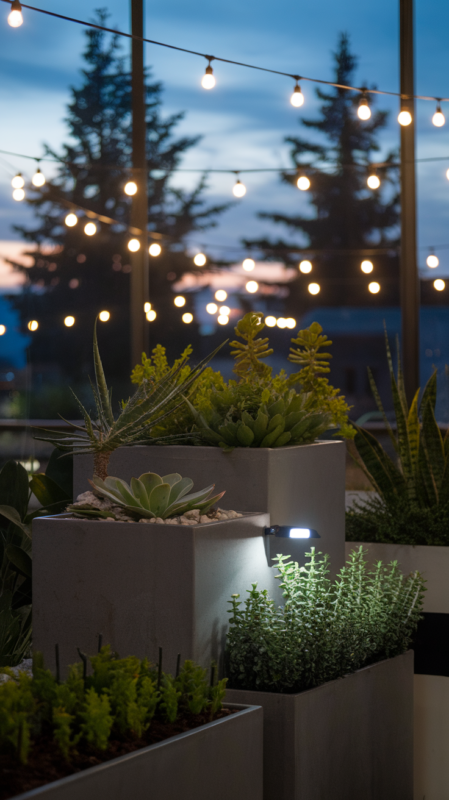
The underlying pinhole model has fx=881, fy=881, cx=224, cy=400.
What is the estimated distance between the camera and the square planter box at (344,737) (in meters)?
2.08

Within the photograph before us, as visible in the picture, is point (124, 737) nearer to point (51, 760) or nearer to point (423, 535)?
point (51, 760)

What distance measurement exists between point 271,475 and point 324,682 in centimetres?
57

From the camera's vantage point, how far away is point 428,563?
3.38 metres

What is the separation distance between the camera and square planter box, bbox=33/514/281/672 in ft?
6.96

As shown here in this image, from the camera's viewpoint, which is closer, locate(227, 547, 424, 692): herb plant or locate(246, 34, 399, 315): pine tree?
locate(227, 547, 424, 692): herb plant

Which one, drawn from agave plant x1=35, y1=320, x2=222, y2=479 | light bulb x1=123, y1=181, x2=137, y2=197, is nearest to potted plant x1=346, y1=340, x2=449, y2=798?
agave plant x1=35, y1=320, x2=222, y2=479

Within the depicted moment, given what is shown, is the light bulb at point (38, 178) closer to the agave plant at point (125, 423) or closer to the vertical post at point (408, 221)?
the vertical post at point (408, 221)

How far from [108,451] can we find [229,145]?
395cm

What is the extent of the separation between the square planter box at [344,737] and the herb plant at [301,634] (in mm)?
46

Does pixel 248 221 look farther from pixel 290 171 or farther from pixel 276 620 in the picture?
pixel 276 620

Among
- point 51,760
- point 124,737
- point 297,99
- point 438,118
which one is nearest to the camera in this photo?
point 51,760

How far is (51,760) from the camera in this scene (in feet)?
5.00

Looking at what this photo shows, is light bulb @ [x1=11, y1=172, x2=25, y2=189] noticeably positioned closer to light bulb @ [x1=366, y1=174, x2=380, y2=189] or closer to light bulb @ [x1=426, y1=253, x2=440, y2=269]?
light bulb @ [x1=366, y1=174, x2=380, y2=189]

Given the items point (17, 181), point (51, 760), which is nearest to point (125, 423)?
point (51, 760)
